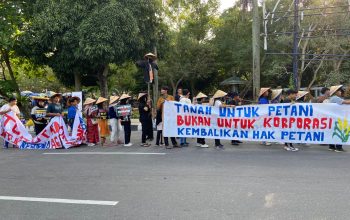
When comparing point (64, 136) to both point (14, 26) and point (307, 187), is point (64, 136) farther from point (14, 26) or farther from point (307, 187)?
point (14, 26)

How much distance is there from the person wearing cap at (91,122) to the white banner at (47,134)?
0.66 ft

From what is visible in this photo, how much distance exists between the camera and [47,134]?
11.4 m

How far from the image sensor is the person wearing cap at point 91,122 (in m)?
11.3

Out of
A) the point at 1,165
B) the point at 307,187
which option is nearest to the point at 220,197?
the point at 307,187

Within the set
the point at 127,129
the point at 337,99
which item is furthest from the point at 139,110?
the point at 337,99

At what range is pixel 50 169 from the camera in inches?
313

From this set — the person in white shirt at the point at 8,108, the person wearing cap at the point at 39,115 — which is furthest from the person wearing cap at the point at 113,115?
the person in white shirt at the point at 8,108

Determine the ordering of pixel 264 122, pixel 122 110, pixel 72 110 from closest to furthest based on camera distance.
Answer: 1. pixel 264 122
2. pixel 122 110
3. pixel 72 110

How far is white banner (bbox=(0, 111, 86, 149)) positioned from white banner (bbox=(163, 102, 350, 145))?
2.91m

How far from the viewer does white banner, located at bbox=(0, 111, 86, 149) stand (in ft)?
36.9

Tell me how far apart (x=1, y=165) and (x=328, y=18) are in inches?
932

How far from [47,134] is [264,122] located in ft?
21.9

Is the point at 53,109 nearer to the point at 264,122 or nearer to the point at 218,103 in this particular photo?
the point at 218,103

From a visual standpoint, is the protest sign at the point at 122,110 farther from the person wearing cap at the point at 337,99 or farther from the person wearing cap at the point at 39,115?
the person wearing cap at the point at 337,99
